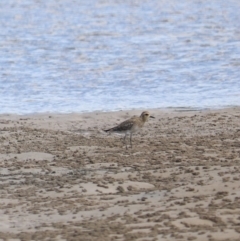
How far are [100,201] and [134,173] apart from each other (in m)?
1.23

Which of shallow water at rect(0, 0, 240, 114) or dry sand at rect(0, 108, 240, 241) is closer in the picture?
dry sand at rect(0, 108, 240, 241)

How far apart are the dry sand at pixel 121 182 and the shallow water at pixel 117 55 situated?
369 cm

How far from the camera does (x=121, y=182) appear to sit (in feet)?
37.7

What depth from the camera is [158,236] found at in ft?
30.2

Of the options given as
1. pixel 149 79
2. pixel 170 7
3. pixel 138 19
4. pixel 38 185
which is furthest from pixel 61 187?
pixel 170 7

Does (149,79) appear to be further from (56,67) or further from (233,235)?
(233,235)

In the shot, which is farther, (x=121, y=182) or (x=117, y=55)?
(x=117, y=55)

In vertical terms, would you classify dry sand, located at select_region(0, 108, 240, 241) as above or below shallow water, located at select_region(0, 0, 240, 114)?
below

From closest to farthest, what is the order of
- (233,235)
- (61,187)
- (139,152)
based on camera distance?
(233,235) < (61,187) < (139,152)

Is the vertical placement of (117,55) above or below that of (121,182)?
above

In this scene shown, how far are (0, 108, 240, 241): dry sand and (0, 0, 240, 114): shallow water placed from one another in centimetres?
369

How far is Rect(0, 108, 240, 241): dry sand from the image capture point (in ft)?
31.4

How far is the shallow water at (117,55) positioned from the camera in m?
19.8

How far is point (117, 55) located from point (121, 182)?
52.6ft
